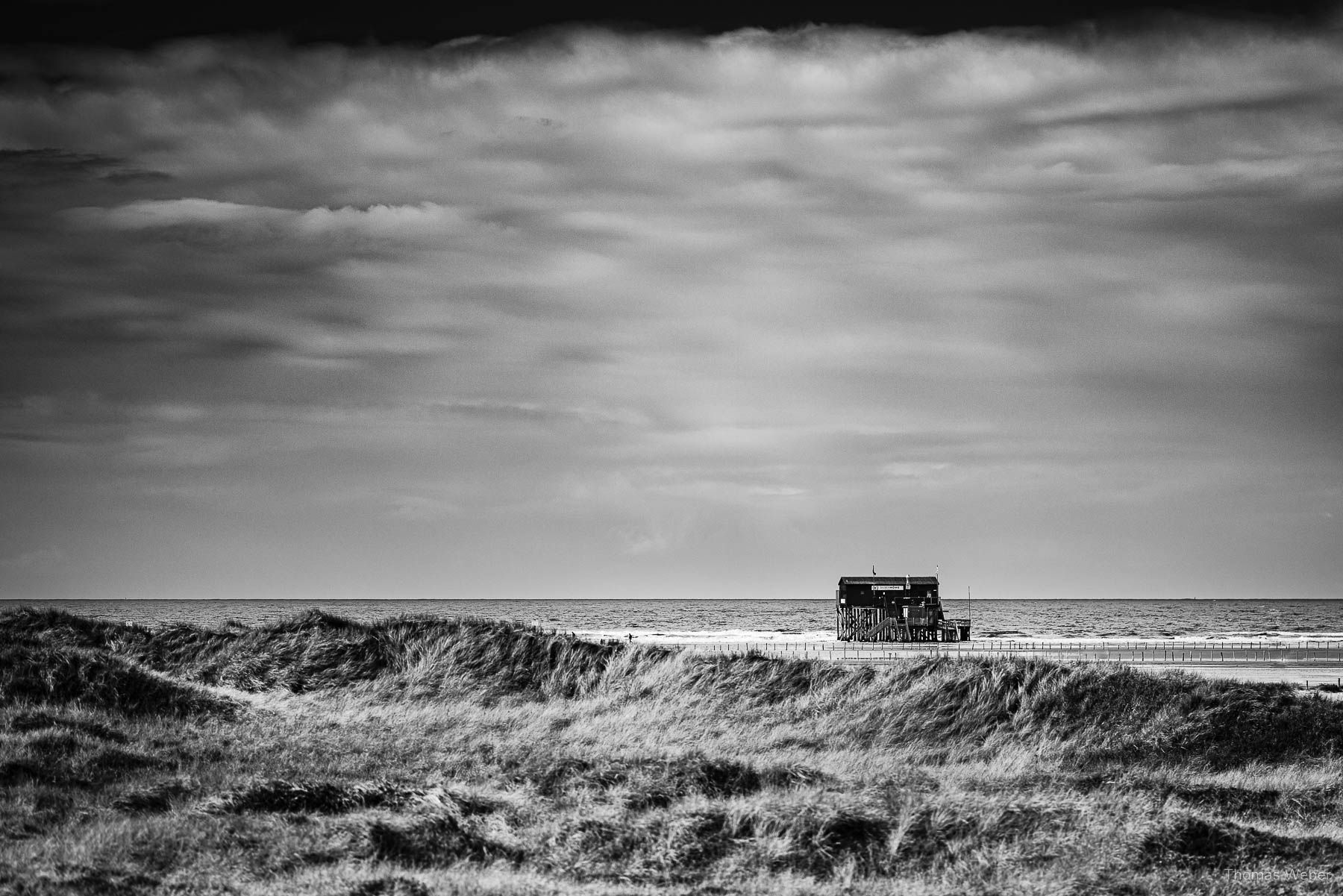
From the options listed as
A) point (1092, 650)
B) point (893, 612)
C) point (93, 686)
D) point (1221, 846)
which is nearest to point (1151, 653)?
point (1092, 650)

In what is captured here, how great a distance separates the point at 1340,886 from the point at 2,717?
2239 cm

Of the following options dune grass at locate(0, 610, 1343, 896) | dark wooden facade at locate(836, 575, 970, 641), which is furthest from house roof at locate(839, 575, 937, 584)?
dune grass at locate(0, 610, 1343, 896)

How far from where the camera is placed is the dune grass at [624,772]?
42.9ft

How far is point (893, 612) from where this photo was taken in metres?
83.6

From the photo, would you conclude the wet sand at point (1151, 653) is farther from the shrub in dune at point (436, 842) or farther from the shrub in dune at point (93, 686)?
the shrub in dune at point (436, 842)

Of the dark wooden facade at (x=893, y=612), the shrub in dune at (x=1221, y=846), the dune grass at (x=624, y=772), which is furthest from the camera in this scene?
the dark wooden facade at (x=893, y=612)

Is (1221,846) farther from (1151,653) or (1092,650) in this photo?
(1092,650)

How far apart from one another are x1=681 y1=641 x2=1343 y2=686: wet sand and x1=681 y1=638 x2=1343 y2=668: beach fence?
0.05 m

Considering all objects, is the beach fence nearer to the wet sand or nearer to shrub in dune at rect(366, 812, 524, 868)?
the wet sand

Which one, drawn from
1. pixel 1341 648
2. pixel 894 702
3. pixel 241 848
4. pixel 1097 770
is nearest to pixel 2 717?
pixel 241 848

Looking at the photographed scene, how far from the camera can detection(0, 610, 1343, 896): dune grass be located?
42.9 feet

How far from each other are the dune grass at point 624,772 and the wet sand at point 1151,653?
17.8 meters

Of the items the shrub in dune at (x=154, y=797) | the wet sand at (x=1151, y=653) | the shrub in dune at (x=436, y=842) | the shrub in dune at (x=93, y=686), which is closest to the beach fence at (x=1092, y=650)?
the wet sand at (x=1151, y=653)

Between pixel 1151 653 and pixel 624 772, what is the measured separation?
62.2 m
